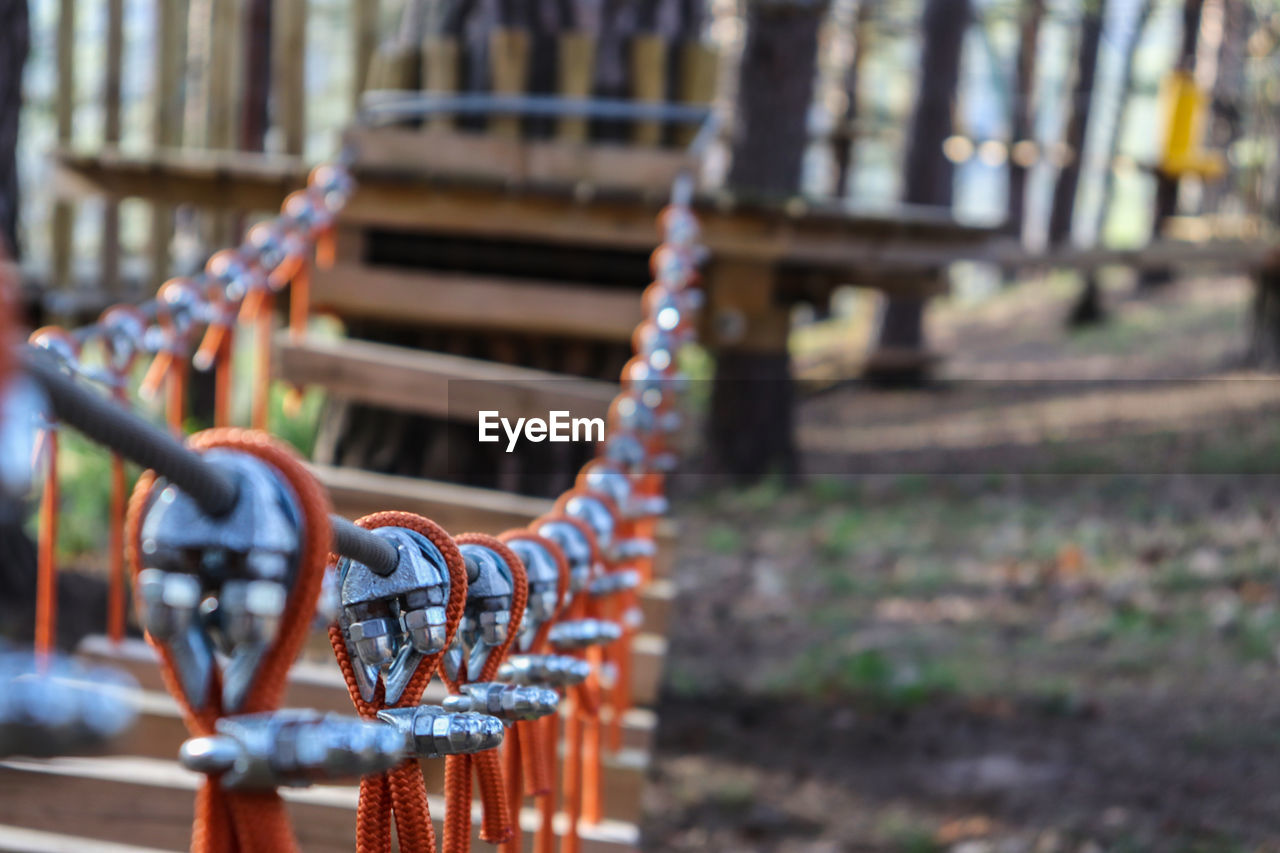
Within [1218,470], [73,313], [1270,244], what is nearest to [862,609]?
[1218,470]

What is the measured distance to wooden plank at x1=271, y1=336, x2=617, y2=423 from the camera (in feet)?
10.3

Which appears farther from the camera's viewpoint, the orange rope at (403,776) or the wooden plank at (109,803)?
the wooden plank at (109,803)

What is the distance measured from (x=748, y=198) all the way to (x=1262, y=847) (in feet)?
7.37

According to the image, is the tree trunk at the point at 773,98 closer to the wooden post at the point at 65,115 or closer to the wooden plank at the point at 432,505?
the wooden post at the point at 65,115

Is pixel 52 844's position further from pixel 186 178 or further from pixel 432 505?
pixel 186 178

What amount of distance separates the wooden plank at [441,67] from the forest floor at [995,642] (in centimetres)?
209

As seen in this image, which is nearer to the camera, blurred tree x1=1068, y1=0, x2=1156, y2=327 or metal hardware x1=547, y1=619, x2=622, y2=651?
metal hardware x1=547, y1=619, x2=622, y2=651

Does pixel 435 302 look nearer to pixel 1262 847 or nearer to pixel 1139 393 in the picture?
pixel 1262 847

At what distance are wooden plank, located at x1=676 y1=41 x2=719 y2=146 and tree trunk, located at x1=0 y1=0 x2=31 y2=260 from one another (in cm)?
253

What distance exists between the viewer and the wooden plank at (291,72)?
171 inches

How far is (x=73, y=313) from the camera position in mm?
5363

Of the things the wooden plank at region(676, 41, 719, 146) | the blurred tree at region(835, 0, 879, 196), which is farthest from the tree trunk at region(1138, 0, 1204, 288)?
the wooden plank at region(676, 41, 719, 146)

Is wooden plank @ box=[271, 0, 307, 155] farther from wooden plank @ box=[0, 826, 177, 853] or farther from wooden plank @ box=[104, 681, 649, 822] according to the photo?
wooden plank @ box=[0, 826, 177, 853]

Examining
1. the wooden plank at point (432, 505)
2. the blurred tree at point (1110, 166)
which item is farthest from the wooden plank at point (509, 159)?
the blurred tree at point (1110, 166)
